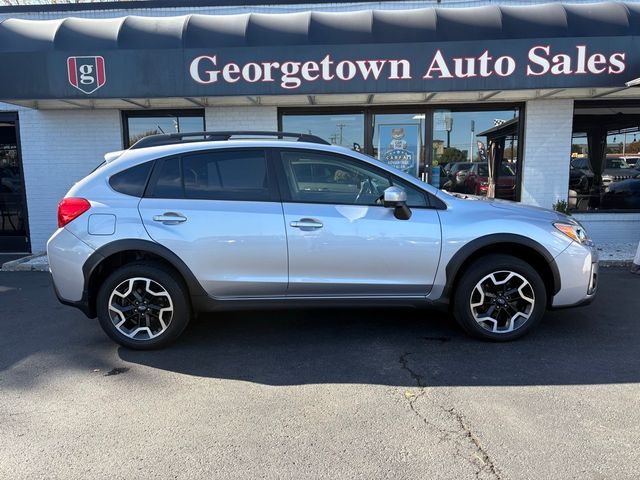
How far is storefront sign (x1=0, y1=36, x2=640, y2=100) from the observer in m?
6.77

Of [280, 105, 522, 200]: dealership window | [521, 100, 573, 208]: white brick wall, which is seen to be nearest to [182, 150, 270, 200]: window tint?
[280, 105, 522, 200]: dealership window

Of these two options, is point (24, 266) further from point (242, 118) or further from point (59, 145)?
point (242, 118)

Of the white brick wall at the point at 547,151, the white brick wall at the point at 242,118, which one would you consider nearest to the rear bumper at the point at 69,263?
the white brick wall at the point at 242,118

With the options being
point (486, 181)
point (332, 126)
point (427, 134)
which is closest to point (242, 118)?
point (332, 126)

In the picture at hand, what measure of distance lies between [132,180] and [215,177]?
0.69 metres

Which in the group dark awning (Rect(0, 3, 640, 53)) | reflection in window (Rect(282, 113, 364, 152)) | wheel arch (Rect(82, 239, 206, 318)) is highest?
dark awning (Rect(0, 3, 640, 53))

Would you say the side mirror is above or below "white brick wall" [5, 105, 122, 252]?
below

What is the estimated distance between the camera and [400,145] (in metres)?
8.88

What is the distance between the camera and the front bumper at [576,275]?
4.14 m

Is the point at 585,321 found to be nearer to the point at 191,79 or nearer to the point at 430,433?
the point at 430,433

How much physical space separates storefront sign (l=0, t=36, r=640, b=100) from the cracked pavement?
3581 millimetres

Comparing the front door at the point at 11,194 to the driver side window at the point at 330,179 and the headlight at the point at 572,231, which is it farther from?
the headlight at the point at 572,231

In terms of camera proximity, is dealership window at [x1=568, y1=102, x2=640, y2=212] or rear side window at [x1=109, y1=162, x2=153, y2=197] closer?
rear side window at [x1=109, y1=162, x2=153, y2=197]

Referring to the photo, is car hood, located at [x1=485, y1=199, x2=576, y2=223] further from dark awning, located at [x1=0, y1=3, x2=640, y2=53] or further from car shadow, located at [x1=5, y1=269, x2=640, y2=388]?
dark awning, located at [x1=0, y1=3, x2=640, y2=53]
